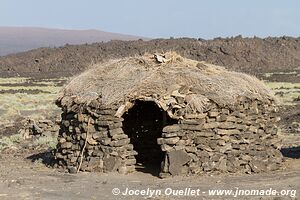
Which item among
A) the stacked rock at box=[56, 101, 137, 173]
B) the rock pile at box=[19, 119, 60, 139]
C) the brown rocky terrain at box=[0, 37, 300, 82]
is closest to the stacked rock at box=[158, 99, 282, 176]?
the stacked rock at box=[56, 101, 137, 173]

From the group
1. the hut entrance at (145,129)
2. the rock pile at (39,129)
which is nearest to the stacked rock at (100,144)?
the hut entrance at (145,129)

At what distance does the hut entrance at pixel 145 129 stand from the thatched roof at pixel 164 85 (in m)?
1.87

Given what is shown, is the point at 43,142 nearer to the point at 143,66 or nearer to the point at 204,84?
the point at 143,66

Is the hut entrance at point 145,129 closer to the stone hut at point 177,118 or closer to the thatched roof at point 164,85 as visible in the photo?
the stone hut at point 177,118

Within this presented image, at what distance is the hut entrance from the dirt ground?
2485 mm

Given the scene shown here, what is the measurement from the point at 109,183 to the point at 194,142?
2.28m

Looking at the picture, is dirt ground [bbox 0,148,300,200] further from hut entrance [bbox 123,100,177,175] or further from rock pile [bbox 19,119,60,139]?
rock pile [bbox 19,119,60,139]

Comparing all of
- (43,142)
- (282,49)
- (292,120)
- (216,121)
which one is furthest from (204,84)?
(282,49)

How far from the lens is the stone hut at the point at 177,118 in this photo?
14047 millimetres

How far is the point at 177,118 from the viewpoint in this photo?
14.2 metres

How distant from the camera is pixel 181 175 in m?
13.8

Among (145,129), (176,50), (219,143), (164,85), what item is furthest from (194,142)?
(176,50)

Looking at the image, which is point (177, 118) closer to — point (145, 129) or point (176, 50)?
point (145, 129)

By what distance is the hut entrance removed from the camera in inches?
677
